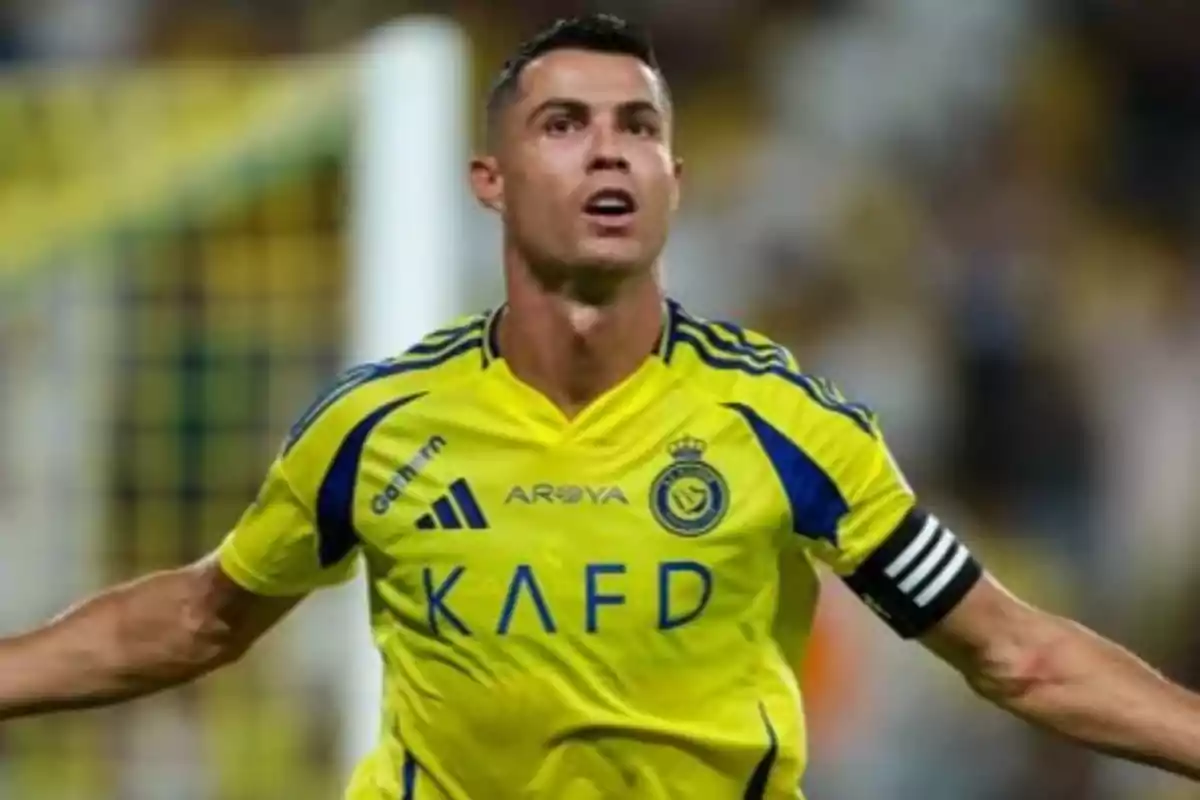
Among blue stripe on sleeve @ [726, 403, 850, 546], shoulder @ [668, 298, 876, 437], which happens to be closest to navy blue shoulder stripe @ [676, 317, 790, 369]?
shoulder @ [668, 298, 876, 437]

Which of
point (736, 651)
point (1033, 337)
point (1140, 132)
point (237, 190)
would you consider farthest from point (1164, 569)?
point (736, 651)

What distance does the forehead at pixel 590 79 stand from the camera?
10.6 ft

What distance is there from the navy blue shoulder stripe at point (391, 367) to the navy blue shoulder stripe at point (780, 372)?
0.29 m

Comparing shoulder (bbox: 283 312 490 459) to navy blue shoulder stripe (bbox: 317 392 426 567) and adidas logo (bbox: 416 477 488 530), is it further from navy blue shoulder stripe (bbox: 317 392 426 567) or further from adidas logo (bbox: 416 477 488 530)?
adidas logo (bbox: 416 477 488 530)

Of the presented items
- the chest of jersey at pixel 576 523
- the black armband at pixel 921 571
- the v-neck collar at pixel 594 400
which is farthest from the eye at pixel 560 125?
the black armband at pixel 921 571

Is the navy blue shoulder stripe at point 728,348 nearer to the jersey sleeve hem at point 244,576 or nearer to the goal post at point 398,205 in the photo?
the jersey sleeve hem at point 244,576

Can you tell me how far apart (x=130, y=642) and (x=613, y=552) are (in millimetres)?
729

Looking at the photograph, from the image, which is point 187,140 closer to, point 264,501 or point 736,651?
point 264,501

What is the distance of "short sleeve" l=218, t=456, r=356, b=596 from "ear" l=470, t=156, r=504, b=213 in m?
0.44

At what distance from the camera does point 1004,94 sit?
7.57 m

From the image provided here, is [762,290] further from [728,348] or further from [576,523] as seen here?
[576,523]

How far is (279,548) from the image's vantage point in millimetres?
3361

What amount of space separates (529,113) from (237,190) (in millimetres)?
2022

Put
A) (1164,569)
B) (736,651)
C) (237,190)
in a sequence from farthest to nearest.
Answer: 1. (1164,569)
2. (237,190)
3. (736,651)
